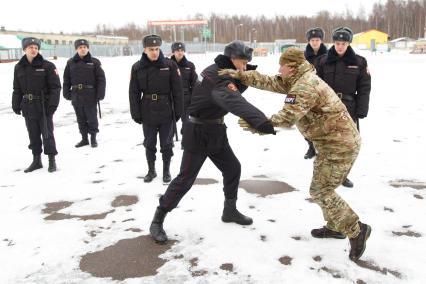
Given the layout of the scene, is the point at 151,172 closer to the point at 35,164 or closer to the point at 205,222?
the point at 205,222

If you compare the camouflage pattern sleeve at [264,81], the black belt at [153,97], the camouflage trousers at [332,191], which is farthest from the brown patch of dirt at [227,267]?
the black belt at [153,97]

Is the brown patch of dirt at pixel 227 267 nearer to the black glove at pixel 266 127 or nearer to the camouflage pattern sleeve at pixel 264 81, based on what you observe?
the black glove at pixel 266 127

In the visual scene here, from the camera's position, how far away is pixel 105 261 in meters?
3.52

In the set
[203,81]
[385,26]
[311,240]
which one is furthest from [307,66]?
[385,26]

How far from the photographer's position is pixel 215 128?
12.4 ft

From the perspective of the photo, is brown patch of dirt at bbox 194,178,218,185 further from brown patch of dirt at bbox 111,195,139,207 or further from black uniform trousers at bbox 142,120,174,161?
brown patch of dirt at bbox 111,195,139,207

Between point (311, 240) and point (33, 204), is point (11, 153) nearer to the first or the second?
point (33, 204)

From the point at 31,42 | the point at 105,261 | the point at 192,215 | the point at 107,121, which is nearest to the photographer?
the point at 105,261

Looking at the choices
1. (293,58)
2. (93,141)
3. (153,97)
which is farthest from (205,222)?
(93,141)

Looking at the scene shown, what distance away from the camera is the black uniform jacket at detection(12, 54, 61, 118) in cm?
613

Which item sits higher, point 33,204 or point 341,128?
point 341,128

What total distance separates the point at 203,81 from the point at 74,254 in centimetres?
197

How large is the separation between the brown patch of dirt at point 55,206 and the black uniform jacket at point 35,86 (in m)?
1.89

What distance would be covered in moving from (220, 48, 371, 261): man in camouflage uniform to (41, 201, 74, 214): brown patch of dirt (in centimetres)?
276
